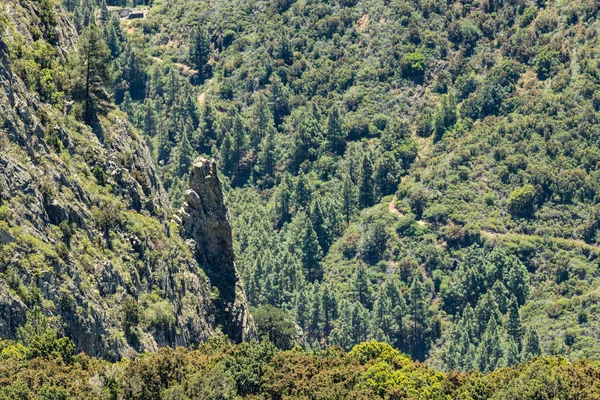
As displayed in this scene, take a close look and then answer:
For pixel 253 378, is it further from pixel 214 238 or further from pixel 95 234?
pixel 214 238

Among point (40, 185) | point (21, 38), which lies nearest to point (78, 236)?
point (40, 185)

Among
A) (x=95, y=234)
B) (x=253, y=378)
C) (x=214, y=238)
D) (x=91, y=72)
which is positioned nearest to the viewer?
(x=253, y=378)

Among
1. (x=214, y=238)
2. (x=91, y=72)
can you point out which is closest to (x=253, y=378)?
(x=214, y=238)

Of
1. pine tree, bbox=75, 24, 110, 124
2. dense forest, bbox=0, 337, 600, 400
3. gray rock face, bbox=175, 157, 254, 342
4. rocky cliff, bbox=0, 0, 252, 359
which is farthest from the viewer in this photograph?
gray rock face, bbox=175, 157, 254, 342

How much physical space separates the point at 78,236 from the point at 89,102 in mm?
24955

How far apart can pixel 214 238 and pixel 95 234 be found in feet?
94.7

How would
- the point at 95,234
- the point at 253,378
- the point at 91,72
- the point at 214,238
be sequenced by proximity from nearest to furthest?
1. the point at 253,378
2. the point at 95,234
3. the point at 91,72
4. the point at 214,238

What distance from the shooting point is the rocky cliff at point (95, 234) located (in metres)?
140

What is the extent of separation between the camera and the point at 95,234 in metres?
154

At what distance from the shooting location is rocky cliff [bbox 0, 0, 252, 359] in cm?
13950

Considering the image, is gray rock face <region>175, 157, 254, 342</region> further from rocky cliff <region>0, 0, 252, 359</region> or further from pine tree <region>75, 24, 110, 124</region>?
pine tree <region>75, 24, 110, 124</region>

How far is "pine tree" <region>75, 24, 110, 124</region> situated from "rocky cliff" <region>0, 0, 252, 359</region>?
2509 millimetres

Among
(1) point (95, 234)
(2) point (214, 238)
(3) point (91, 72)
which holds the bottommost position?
(2) point (214, 238)

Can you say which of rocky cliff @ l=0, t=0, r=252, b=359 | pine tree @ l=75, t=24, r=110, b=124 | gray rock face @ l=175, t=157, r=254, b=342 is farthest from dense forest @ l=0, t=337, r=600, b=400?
pine tree @ l=75, t=24, r=110, b=124
